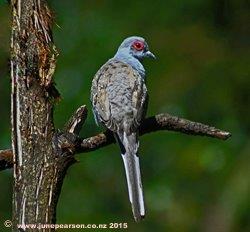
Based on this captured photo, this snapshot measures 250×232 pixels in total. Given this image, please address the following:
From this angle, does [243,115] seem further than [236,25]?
No

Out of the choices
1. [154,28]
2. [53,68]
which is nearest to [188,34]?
[154,28]

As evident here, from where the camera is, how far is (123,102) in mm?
4754

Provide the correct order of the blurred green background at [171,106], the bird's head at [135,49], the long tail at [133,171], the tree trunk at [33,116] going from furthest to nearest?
the blurred green background at [171,106]
the bird's head at [135,49]
the long tail at [133,171]
the tree trunk at [33,116]

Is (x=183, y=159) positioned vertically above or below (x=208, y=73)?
below

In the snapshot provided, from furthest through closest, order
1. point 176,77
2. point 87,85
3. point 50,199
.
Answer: point 176,77 → point 87,85 → point 50,199

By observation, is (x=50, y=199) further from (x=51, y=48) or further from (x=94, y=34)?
(x=94, y=34)

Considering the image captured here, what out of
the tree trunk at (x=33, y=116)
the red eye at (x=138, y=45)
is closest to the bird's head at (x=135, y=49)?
the red eye at (x=138, y=45)

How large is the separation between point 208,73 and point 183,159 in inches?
42.6

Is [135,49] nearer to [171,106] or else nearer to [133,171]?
[133,171]

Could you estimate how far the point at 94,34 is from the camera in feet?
28.7

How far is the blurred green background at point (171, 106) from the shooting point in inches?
323

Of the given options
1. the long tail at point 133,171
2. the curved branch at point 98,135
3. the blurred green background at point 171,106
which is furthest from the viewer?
the blurred green background at point 171,106

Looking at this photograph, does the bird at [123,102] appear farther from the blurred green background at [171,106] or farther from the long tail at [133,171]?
the blurred green background at [171,106]

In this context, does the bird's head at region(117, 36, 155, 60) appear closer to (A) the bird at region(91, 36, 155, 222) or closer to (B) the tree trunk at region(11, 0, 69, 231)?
(A) the bird at region(91, 36, 155, 222)
